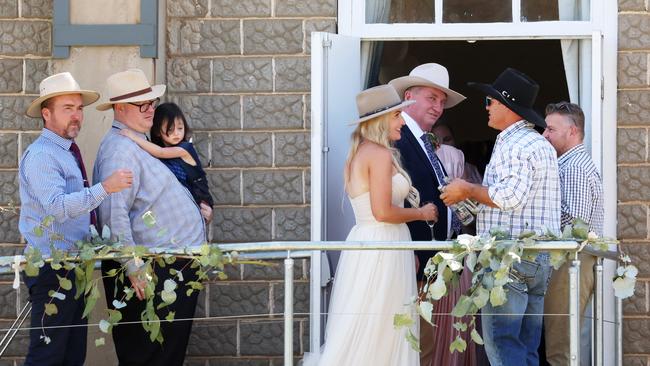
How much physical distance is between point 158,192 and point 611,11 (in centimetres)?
297

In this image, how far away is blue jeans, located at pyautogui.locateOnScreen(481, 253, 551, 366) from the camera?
20.9 feet

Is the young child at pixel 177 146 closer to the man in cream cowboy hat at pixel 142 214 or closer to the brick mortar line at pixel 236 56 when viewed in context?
the man in cream cowboy hat at pixel 142 214

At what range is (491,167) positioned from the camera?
262 inches

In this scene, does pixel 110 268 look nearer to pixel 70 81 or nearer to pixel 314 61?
pixel 70 81

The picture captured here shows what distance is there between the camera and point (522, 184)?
645cm

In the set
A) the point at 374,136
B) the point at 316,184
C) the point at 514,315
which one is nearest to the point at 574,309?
the point at 514,315

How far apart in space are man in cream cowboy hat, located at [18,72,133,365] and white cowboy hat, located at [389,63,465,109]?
1754 millimetres

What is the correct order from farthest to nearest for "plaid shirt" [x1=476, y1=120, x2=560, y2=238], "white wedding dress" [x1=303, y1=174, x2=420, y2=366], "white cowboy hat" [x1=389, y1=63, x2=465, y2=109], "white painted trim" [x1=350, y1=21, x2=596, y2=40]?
"white painted trim" [x1=350, y1=21, x2=596, y2=40], "white cowboy hat" [x1=389, y1=63, x2=465, y2=109], "white wedding dress" [x1=303, y1=174, x2=420, y2=366], "plaid shirt" [x1=476, y1=120, x2=560, y2=238]

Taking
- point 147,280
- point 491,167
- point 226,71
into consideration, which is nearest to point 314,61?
point 226,71

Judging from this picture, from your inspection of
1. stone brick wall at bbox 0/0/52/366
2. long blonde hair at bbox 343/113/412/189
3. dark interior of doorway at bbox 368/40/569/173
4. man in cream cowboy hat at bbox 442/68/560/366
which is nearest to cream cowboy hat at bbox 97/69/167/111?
long blonde hair at bbox 343/113/412/189

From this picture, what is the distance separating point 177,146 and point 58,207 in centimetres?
89

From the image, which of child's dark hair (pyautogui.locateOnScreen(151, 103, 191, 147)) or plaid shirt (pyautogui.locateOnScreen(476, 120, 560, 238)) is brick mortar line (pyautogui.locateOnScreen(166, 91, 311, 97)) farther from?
plaid shirt (pyautogui.locateOnScreen(476, 120, 560, 238))

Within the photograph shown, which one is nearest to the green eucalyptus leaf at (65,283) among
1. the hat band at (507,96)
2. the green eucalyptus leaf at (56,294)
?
the green eucalyptus leaf at (56,294)

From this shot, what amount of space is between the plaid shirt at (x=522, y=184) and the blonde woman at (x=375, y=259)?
0.40 meters
